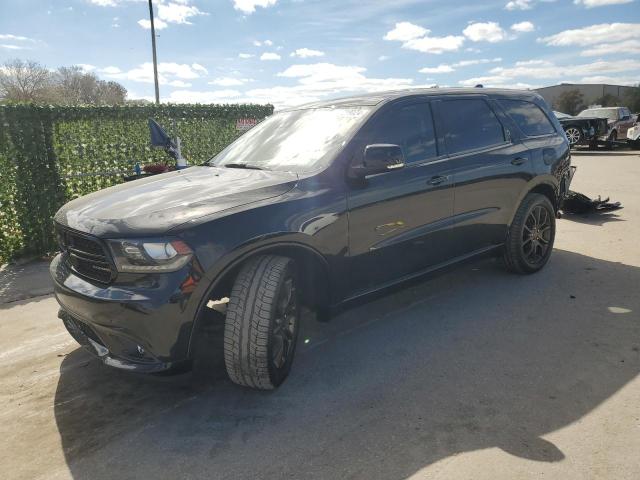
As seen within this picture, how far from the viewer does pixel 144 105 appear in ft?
25.0

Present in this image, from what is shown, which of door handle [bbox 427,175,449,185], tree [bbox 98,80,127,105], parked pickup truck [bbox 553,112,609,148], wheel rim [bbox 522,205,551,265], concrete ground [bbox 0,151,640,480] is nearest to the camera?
concrete ground [bbox 0,151,640,480]

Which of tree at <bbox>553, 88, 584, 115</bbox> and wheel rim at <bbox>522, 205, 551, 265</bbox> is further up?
tree at <bbox>553, 88, 584, 115</bbox>

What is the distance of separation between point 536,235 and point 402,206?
211cm

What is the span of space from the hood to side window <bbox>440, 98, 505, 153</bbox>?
1585 mm

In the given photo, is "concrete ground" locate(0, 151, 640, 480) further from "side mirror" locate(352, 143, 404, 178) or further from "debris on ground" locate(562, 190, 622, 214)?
"debris on ground" locate(562, 190, 622, 214)

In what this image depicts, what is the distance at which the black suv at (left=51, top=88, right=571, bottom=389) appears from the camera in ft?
8.30

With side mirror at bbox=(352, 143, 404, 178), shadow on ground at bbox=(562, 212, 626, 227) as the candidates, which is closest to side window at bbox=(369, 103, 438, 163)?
side mirror at bbox=(352, 143, 404, 178)

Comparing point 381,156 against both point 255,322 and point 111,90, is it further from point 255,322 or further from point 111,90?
point 111,90

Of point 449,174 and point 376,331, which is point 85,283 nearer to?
point 376,331

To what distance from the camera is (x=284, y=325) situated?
9.61 ft

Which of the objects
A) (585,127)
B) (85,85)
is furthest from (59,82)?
(585,127)

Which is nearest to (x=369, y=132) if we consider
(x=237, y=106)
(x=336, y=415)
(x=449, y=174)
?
(x=449, y=174)

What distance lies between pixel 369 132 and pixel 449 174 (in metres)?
0.86

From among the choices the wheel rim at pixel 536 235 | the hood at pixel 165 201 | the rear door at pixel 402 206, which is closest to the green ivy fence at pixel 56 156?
the hood at pixel 165 201
